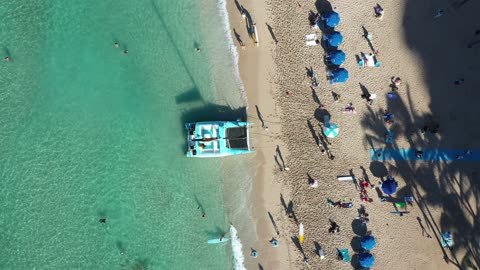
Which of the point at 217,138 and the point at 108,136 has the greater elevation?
the point at 108,136

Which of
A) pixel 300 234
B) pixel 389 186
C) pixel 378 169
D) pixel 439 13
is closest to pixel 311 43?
pixel 439 13

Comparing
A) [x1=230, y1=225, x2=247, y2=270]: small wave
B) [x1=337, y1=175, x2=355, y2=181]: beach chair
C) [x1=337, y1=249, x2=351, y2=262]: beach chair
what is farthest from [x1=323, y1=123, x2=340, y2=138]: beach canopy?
[x1=230, y1=225, x2=247, y2=270]: small wave

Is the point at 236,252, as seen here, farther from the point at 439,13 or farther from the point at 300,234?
the point at 439,13

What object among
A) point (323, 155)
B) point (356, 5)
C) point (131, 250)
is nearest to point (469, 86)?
point (356, 5)

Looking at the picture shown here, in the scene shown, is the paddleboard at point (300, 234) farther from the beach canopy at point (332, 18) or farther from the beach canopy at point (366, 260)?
the beach canopy at point (332, 18)

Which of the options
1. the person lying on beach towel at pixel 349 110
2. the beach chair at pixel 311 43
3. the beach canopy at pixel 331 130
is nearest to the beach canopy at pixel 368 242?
the beach canopy at pixel 331 130

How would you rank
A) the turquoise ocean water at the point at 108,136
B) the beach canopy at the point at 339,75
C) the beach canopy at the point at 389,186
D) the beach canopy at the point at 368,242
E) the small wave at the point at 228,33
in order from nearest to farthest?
the turquoise ocean water at the point at 108,136 < the beach canopy at the point at 368,242 < the beach canopy at the point at 389,186 < the beach canopy at the point at 339,75 < the small wave at the point at 228,33
